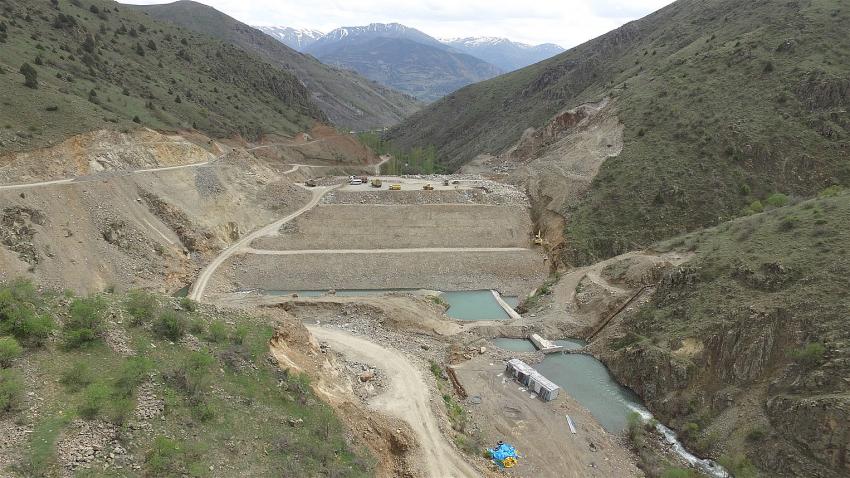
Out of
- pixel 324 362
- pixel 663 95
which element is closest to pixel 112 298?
pixel 324 362

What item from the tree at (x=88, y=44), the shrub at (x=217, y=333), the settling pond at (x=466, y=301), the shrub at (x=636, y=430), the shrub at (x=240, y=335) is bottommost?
the settling pond at (x=466, y=301)

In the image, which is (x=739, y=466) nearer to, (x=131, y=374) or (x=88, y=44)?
(x=131, y=374)

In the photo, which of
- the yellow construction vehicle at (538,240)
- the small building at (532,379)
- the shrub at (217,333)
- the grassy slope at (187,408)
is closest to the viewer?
the grassy slope at (187,408)

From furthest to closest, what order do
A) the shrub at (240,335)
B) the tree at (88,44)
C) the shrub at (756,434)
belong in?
1. the tree at (88,44)
2. the shrub at (756,434)
3. the shrub at (240,335)

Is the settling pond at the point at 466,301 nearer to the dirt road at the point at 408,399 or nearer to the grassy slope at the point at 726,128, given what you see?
the grassy slope at the point at 726,128

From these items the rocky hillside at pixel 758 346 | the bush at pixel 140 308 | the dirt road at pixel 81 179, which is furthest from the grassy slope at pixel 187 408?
the dirt road at pixel 81 179

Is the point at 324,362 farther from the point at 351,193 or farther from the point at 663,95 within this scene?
the point at 663,95

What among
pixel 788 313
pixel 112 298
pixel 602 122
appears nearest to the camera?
pixel 112 298

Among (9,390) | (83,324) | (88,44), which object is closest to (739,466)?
(9,390)
